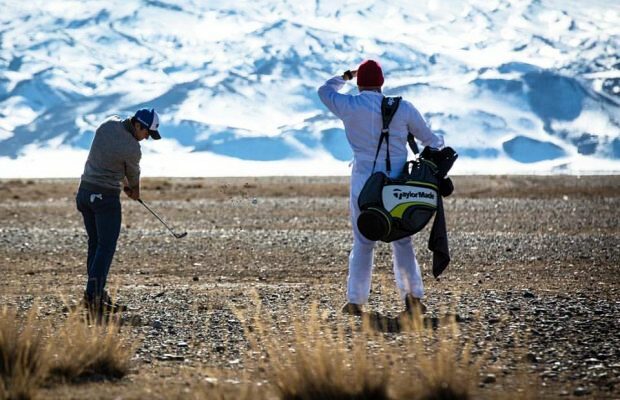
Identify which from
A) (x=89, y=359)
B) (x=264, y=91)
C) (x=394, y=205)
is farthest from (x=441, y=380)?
(x=264, y=91)

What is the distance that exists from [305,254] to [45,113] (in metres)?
141

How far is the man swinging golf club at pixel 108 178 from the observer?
9336mm

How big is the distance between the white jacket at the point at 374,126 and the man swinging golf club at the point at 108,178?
66.6 inches

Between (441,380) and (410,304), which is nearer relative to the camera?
(441,380)

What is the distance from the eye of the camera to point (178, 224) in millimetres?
23984

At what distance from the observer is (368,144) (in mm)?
8562

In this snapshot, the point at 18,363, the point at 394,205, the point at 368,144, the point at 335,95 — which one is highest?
the point at 335,95

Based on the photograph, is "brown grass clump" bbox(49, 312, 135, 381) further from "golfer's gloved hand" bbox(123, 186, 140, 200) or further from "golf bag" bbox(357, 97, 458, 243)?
"golfer's gloved hand" bbox(123, 186, 140, 200)

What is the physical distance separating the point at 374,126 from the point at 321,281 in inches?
171

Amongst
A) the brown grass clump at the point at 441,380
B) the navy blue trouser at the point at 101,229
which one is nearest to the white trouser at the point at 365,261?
the navy blue trouser at the point at 101,229

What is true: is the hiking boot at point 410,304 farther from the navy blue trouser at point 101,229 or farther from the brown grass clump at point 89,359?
the brown grass clump at point 89,359

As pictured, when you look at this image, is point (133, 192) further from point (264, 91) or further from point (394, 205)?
point (264, 91)

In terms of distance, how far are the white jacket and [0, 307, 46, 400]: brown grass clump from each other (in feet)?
9.50

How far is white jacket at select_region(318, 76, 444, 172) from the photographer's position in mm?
8484
